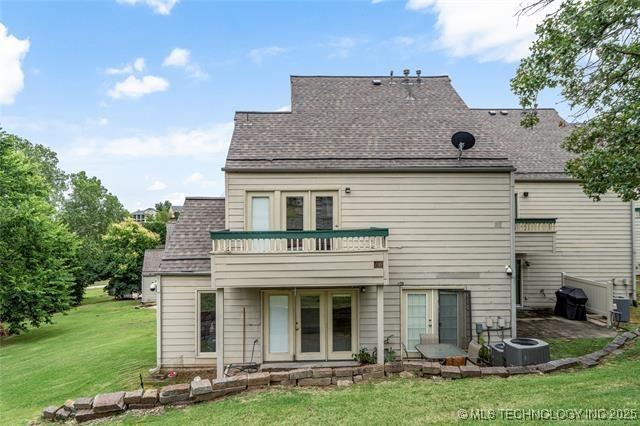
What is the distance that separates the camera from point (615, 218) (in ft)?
44.7

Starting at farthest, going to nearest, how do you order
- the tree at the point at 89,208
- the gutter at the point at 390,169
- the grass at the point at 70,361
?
the tree at the point at 89,208, the gutter at the point at 390,169, the grass at the point at 70,361

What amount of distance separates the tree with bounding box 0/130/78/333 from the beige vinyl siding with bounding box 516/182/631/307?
23.5m

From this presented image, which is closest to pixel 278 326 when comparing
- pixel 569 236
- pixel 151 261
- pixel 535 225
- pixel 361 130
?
pixel 361 130

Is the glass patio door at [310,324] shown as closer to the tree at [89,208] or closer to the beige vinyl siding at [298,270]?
the beige vinyl siding at [298,270]

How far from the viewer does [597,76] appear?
765 cm

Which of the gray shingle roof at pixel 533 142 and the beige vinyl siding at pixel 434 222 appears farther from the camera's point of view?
the gray shingle roof at pixel 533 142

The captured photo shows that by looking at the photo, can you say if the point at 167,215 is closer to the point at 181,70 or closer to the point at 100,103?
the point at 100,103

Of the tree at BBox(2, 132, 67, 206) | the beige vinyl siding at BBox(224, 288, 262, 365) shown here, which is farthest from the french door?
the tree at BBox(2, 132, 67, 206)

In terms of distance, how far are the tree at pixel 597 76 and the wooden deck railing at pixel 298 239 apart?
5.21 m

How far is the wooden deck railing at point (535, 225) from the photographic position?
11.7 m

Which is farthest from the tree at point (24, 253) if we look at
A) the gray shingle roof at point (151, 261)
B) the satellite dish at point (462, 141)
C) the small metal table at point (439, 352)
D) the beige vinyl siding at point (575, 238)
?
the beige vinyl siding at point (575, 238)

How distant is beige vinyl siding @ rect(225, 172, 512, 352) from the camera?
30.0 ft

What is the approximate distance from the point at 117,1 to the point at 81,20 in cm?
266

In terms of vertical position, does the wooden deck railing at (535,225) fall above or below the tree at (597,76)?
below
